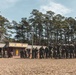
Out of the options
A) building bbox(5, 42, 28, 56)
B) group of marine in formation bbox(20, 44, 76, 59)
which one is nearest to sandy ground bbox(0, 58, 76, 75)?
group of marine in formation bbox(20, 44, 76, 59)

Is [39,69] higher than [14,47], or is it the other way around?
[14,47]

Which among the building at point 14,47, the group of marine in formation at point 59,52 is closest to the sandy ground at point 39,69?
the group of marine in formation at point 59,52

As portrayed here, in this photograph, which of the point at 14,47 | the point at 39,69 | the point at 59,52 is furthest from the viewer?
the point at 14,47

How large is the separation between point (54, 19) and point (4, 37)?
53.1ft

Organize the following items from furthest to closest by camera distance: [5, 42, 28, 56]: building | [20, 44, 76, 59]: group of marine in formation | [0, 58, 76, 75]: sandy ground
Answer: [5, 42, 28, 56]: building, [20, 44, 76, 59]: group of marine in formation, [0, 58, 76, 75]: sandy ground

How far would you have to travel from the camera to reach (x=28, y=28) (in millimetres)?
82188

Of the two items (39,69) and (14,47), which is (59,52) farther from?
(39,69)

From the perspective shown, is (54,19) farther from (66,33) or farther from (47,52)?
(47,52)

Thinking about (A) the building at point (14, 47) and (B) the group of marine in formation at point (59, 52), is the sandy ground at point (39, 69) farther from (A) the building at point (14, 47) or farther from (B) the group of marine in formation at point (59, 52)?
(A) the building at point (14, 47)

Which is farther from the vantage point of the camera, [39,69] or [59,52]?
A: [59,52]

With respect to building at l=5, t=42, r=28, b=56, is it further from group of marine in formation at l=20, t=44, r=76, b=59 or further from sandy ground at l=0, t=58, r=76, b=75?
sandy ground at l=0, t=58, r=76, b=75

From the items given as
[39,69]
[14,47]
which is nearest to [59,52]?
[14,47]

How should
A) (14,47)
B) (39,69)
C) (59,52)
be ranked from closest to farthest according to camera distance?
1. (39,69)
2. (59,52)
3. (14,47)

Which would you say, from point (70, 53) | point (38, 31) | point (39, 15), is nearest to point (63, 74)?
point (70, 53)
